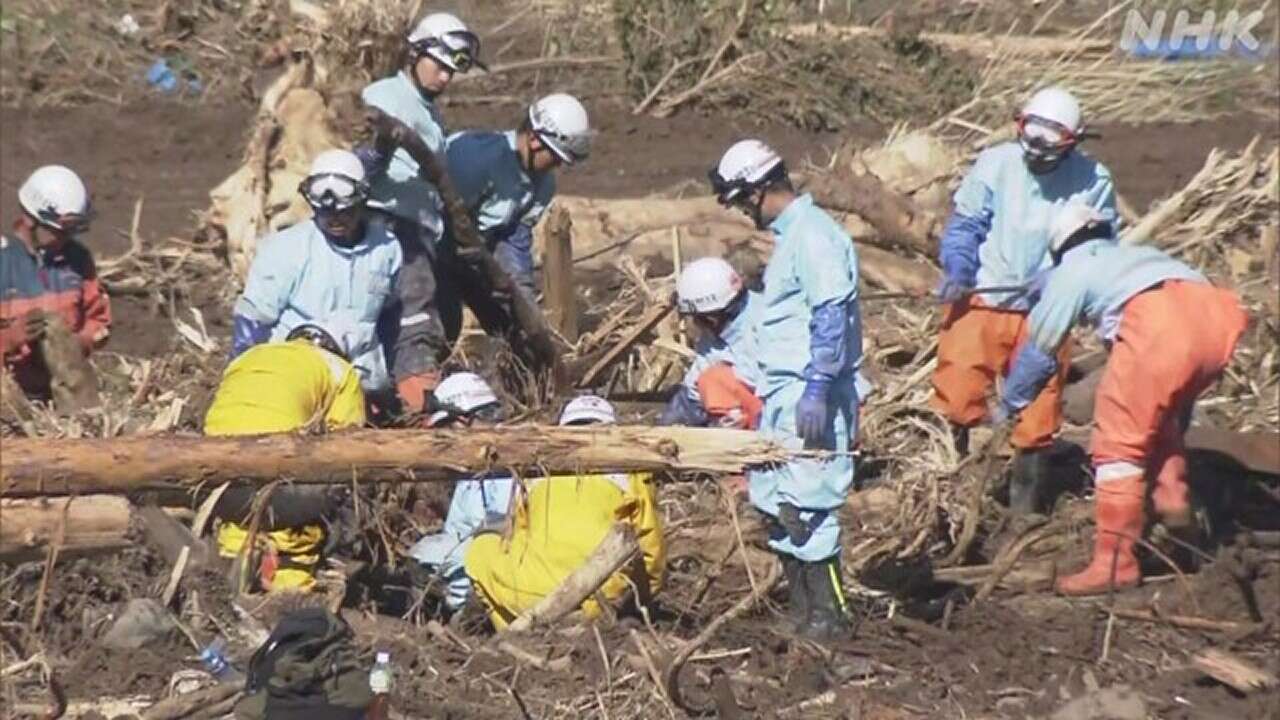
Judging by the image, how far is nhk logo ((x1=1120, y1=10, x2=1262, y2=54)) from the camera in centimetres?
1764

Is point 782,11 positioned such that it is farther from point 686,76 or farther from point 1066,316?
point 1066,316

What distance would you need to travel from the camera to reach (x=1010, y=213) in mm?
11656

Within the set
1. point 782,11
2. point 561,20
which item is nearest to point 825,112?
point 782,11

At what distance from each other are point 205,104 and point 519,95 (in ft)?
7.76

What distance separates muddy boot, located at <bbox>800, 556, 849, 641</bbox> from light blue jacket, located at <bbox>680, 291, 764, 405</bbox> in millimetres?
1037

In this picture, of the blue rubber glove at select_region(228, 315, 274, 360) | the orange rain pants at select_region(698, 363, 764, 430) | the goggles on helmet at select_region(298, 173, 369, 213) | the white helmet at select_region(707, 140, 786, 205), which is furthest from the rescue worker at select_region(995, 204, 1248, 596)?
the blue rubber glove at select_region(228, 315, 274, 360)

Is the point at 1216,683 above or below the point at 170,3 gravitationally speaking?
below

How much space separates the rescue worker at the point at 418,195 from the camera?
36.3 ft

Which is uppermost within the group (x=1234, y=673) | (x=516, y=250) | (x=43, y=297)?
(x=516, y=250)

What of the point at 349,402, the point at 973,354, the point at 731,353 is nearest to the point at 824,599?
the point at 731,353

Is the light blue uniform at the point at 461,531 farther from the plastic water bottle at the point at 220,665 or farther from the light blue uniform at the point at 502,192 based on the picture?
the light blue uniform at the point at 502,192

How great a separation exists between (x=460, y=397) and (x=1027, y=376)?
8.32 feet

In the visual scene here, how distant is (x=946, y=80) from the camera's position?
18.4 metres

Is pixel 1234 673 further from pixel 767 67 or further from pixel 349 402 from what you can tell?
pixel 767 67
